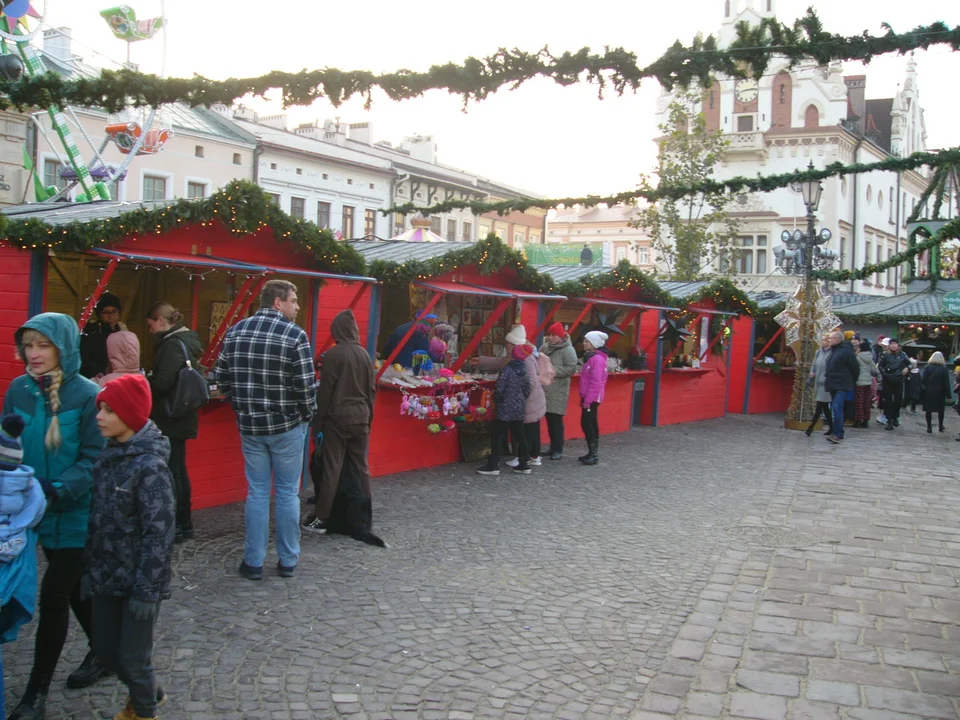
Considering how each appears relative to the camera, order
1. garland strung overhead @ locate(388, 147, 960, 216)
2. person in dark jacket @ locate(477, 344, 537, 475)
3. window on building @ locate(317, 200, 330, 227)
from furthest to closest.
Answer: window on building @ locate(317, 200, 330, 227) → person in dark jacket @ locate(477, 344, 537, 475) → garland strung overhead @ locate(388, 147, 960, 216)

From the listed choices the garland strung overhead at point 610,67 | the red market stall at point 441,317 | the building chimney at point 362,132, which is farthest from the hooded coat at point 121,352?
the building chimney at point 362,132

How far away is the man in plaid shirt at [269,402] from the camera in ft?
Result: 19.7

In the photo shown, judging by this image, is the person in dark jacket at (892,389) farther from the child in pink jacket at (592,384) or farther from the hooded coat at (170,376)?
the hooded coat at (170,376)

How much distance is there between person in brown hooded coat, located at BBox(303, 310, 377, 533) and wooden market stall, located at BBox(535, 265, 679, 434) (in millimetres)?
6067

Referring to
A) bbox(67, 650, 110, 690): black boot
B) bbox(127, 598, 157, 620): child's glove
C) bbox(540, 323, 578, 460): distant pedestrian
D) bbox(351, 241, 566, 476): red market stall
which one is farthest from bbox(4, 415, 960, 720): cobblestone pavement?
bbox(540, 323, 578, 460): distant pedestrian

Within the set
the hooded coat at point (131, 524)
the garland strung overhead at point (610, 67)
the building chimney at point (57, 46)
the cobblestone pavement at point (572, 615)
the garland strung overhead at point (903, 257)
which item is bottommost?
the cobblestone pavement at point (572, 615)

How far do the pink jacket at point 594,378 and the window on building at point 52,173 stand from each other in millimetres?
21739

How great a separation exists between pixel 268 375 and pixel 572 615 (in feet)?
8.10

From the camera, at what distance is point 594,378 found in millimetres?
11695

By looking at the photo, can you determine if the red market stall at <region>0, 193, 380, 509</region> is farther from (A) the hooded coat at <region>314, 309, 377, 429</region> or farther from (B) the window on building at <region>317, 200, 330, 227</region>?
(B) the window on building at <region>317, 200, 330, 227</region>

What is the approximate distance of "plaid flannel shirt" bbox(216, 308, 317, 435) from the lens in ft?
19.7

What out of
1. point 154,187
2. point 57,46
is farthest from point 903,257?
point 57,46

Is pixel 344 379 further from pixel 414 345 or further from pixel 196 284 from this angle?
pixel 414 345

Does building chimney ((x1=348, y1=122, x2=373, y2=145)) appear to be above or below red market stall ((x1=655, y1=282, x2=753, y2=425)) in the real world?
above
